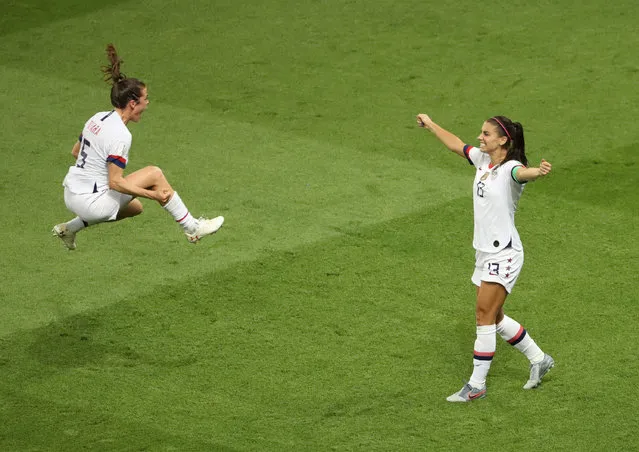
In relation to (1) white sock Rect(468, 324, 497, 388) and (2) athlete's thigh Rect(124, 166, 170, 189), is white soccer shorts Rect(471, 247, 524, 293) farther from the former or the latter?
(2) athlete's thigh Rect(124, 166, 170, 189)

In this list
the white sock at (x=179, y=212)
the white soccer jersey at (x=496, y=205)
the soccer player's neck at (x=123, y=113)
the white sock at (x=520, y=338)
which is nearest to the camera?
the white soccer jersey at (x=496, y=205)

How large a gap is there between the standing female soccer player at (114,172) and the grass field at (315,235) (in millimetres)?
1083

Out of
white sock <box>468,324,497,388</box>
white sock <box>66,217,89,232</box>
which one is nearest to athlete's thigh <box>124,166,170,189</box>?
white sock <box>66,217,89,232</box>

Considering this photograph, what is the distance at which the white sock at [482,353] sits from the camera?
336 inches

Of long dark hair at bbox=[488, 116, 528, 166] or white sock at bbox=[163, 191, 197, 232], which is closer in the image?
long dark hair at bbox=[488, 116, 528, 166]

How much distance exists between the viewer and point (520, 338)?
28.4 ft

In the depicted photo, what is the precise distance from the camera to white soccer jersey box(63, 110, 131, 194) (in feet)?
29.1

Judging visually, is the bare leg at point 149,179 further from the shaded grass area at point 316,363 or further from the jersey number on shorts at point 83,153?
the shaded grass area at point 316,363

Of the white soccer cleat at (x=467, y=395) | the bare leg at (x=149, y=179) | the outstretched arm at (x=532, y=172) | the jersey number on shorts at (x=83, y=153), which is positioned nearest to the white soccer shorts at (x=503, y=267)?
the outstretched arm at (x=532, y=172)

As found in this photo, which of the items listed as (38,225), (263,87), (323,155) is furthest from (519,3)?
(38,225)

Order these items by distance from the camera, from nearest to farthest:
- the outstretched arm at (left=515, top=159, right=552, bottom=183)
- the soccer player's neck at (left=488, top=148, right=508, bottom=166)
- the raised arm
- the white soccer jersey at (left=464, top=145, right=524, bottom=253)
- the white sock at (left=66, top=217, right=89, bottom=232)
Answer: the outstretched arm at (left=515, top=159, right=552, bottom=183), the white soccer jersey at (left=464, top=145, right=524, bottom=253), the soccer player's neck at (left=488, top=148, right=508, bottom=166), the raised arm, the white sock at (left=66, top=217, right=89, bottom=232)

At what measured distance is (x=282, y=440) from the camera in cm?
809

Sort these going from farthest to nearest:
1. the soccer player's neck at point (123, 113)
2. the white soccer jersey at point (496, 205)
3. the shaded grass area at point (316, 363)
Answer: the soccer player's neck at point (123, 113), the white soccer jersey at point (496, 205), the shaded grass area at point (316, 363)

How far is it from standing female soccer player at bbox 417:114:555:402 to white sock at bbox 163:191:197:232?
2.24m
